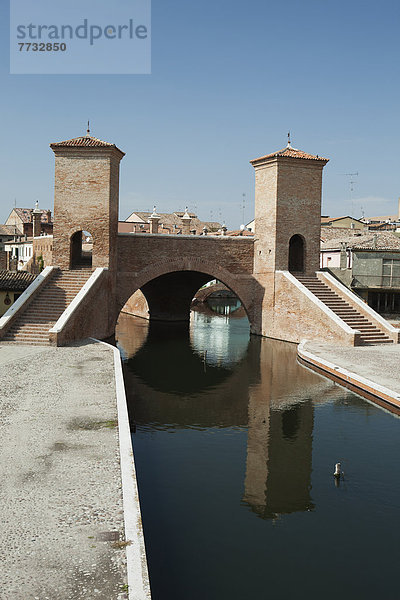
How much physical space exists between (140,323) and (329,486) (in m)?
24.6

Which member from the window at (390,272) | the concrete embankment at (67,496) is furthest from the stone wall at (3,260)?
the window at (390,272)

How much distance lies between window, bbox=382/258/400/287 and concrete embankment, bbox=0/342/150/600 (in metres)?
19.8

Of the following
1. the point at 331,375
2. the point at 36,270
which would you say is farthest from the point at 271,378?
the point at 36,270

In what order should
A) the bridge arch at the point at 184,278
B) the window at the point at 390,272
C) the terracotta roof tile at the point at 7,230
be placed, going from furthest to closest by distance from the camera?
the terracotta roof tile at the point at 7,230, the window at the point at 390,272, the bridge arch at the point at 184,278

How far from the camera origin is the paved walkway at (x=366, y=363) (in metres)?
13.5

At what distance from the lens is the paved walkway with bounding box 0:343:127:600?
5.04 m

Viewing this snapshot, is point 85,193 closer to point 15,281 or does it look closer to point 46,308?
point 15,281

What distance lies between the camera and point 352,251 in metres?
28.7

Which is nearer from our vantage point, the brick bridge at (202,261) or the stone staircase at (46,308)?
the stone staircase at (46,308)

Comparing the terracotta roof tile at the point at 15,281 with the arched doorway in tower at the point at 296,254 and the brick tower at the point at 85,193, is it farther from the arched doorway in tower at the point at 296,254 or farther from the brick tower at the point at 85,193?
the arched doorway in tower at the point at 296,254

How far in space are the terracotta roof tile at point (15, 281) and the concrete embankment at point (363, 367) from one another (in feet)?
36.5

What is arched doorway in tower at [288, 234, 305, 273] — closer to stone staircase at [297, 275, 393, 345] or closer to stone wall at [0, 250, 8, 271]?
stone staircase at [297, 275, 393, 345]

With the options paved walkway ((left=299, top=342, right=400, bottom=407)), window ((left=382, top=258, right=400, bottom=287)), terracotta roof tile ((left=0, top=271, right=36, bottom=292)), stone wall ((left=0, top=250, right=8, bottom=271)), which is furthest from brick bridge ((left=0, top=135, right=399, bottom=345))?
stone wall ((left=0, top=250, right=8, bottom=271))

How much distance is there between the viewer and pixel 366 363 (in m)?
16.4
